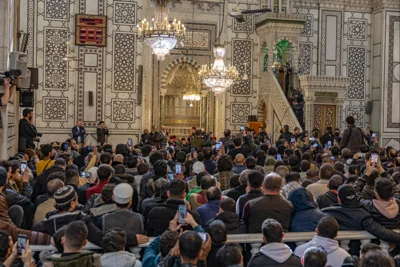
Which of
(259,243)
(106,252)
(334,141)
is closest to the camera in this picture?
(106,252)

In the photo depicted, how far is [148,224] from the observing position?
4969 mm

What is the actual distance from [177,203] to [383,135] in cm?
1723

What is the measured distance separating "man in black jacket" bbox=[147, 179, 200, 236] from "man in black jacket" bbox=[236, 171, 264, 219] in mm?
822

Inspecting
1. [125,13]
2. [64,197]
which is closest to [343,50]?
[125,13]

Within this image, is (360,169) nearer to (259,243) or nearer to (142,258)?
(259,243)

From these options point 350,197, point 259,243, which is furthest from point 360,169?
point 259,243

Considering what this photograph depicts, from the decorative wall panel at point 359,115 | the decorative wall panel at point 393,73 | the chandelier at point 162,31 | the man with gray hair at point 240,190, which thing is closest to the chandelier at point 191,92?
the decorative wall panel at point 359,115

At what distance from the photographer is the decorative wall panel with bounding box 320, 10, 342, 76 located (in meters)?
20.7

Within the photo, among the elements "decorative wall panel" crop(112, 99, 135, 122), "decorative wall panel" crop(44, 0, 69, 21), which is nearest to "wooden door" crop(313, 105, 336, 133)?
"decorative wall panel" crop(112, 99, 135, 122)

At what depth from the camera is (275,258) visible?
398cm

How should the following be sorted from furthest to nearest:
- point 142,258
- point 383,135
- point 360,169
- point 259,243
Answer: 1. point 383,135
2. point 360,169
3. point 259,243
4. point 142,258

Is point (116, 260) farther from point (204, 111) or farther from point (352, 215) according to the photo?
point (204, 111)

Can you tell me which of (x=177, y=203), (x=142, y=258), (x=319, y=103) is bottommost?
(x=142, y=258)

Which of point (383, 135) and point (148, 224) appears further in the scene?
point (383, 135)
